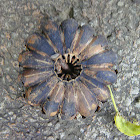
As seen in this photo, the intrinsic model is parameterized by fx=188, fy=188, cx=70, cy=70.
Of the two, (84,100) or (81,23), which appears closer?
(84,100)

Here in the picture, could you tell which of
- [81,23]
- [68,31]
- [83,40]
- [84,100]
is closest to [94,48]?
[83,40]

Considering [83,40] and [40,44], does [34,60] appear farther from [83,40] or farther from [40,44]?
[83,40]

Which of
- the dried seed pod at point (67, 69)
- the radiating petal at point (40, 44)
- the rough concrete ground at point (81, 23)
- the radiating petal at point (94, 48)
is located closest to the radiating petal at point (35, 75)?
the dried seed pod at point (67, 69)

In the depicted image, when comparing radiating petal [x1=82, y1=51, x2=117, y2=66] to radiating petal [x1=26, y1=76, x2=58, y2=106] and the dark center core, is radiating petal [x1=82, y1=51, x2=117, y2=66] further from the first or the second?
radiating petal [x1=26, y1=76, x2=58, y2=106]

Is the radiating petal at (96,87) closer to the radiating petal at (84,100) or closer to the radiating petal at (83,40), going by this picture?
the radiating petal at (84,100)

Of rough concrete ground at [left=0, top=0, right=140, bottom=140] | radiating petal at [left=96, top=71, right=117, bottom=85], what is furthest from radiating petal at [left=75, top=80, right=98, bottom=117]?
rough concrete ground at [left=0, top=0, right=140, bottom=140]

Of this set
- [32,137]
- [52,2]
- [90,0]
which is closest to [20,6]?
[52,2]
